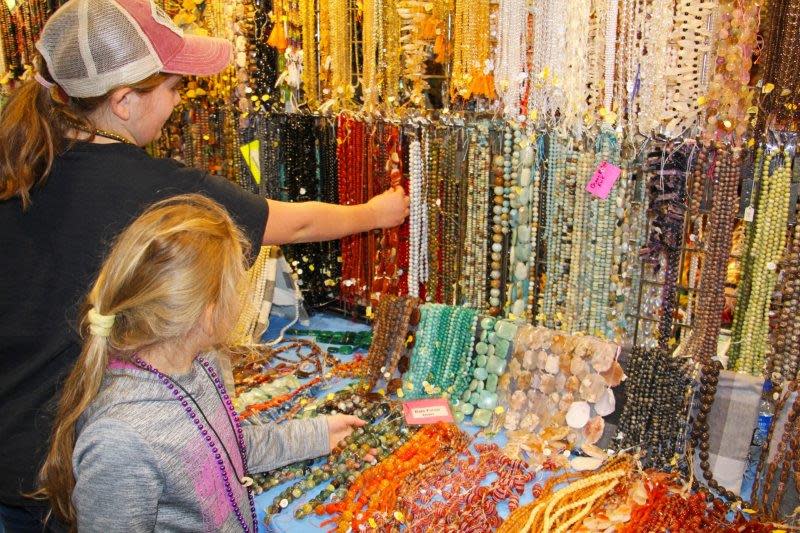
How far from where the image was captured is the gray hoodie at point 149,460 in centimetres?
124

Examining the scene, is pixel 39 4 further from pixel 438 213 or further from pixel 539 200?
pixel 539 200

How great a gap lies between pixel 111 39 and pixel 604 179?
1.24 meters

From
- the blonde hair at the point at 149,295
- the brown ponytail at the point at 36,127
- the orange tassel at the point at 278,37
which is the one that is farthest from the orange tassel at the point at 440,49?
the blonde hair at the point at 149,295

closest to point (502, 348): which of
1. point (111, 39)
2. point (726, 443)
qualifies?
point (726, 443)

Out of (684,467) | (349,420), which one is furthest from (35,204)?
(684,467)

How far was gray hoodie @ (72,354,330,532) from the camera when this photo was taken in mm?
1242

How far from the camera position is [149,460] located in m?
1.26

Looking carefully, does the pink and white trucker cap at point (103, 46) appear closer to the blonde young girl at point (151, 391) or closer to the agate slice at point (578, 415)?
the blonde young girl at point (151, 391)

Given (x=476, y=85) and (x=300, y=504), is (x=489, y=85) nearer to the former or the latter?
(x=476, y=85)

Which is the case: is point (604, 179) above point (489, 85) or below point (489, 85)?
below

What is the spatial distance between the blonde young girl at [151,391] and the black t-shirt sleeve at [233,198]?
A: 200 millimetres

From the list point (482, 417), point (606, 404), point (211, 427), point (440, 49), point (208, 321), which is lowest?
point (482, 417)

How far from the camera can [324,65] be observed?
2561 millimetres

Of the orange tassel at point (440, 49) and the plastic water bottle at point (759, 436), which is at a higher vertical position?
the orange tassel at point (440, 49)
